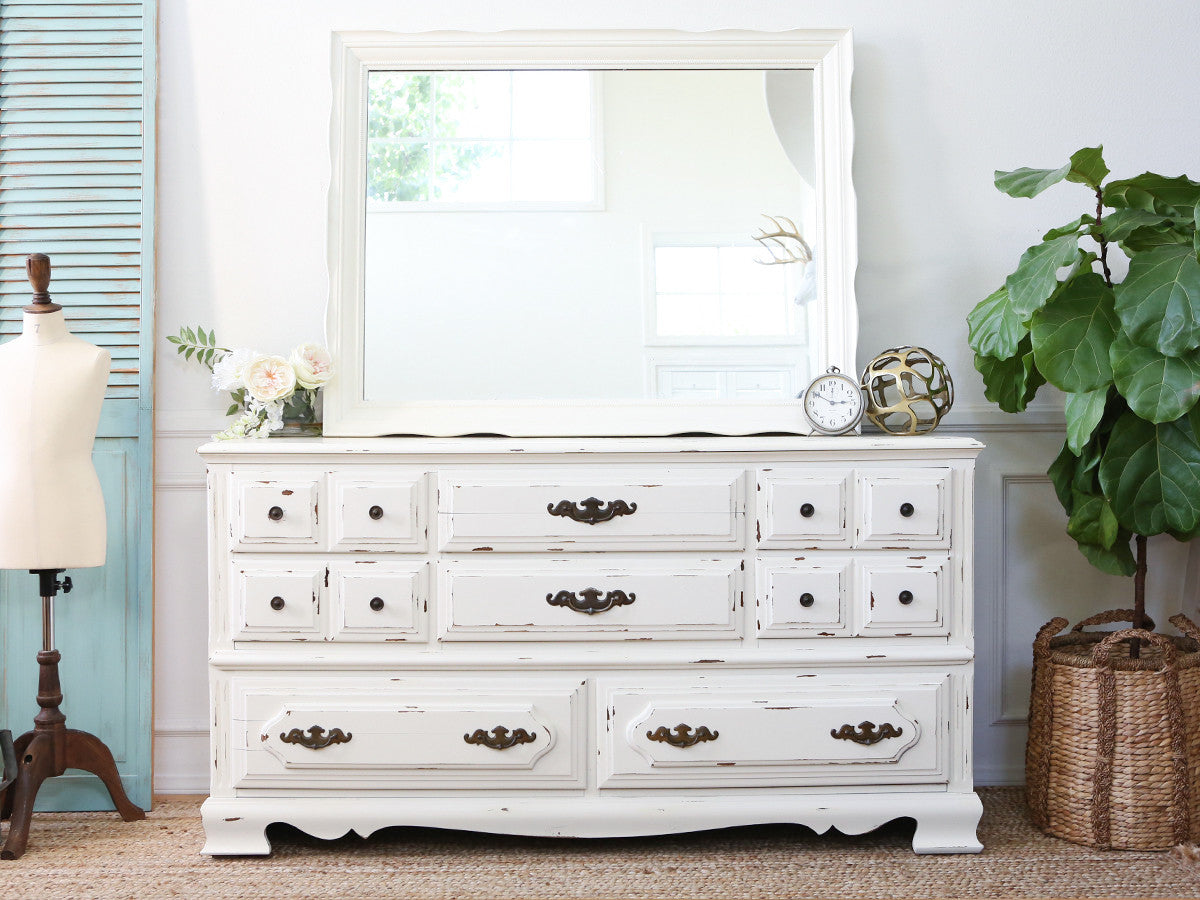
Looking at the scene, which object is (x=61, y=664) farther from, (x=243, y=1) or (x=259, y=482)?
(x=243, y=1)

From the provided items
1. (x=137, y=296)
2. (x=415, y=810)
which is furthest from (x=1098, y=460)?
(x=137, y=296)

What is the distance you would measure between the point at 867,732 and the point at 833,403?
0.78 m

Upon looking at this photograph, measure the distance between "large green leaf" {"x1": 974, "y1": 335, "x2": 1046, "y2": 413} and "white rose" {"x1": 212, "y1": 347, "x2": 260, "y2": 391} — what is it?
1816 mm

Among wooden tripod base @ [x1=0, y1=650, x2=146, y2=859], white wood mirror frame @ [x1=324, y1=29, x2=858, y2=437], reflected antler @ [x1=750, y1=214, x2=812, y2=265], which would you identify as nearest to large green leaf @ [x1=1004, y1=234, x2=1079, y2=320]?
white wood mirror frame @ [x1=324, y1=29, x2=858, y2=437]

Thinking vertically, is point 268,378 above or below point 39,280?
below

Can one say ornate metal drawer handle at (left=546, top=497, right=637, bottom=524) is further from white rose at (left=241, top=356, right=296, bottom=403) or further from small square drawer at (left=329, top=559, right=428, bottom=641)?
white rose at (left=241, top=356, right=296, bottom=403)

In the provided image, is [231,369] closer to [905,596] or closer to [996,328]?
[905,596]

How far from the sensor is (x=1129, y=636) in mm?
2055

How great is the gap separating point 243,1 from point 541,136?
2.99 feet

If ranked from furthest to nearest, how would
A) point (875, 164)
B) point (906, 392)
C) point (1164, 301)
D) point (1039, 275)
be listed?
point (875, 164) → point (906, 392) → point (1039, 275) → point (1164, 301)

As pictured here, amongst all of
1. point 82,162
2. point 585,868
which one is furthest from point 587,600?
point 82,162

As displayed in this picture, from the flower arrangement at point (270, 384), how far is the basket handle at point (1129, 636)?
6.46 feet

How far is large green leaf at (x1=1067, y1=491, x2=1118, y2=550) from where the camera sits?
80.4 inches

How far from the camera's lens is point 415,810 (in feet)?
6.44
